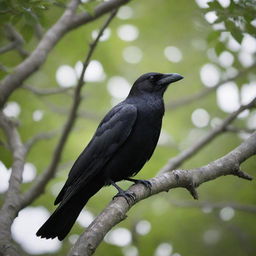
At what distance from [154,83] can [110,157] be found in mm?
1218

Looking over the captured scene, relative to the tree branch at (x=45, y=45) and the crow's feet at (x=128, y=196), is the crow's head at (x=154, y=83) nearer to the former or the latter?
the tree branch at (x=45, y=45)

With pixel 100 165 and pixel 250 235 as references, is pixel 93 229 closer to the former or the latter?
pixel 100 165

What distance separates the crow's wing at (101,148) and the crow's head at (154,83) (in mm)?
448

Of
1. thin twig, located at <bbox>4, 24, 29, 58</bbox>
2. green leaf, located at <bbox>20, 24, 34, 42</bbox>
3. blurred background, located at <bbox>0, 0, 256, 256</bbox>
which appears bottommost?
blurred background, located at <bbox>0, 0, 256, 256</bbox>

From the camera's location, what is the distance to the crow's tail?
4801mm

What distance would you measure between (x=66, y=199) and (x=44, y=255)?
217 centimetres

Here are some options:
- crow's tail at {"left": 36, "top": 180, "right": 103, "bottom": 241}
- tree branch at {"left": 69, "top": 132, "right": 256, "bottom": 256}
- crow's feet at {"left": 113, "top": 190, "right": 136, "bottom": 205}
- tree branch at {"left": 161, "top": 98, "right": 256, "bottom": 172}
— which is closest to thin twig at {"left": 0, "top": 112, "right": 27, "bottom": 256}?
crow's tail at {"left": 36, "top": 180, "right": 103, "bottom": 241}

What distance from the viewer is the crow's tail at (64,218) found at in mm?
4801

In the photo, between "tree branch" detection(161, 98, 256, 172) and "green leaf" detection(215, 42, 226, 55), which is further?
"tree branch" detection(161, 98, 256, 172)

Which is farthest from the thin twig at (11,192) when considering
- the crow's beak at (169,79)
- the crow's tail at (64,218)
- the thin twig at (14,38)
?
the crow's beak at (169,79)

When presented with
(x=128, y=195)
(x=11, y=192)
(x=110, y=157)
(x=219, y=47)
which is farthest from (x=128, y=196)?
(x=219, y=47)

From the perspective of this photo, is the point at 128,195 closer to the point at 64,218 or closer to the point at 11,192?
the point at 64,218

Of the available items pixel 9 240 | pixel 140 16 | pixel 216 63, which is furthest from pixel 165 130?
pixel 9 240

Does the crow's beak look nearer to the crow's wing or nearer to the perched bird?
the perched bird
